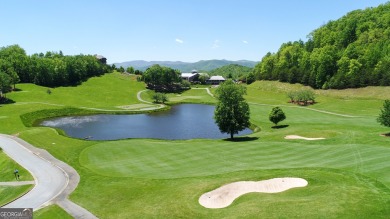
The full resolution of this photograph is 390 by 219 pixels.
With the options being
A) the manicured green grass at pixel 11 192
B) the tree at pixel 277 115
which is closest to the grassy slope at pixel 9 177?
the manicured green grass at pixel 11 192

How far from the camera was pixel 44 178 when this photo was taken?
3850 cm

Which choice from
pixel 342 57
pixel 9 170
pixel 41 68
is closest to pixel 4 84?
pixel 41 68

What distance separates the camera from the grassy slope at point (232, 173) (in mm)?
23688

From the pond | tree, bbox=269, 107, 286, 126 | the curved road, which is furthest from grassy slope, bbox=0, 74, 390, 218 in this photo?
the pond

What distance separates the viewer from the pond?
242ft

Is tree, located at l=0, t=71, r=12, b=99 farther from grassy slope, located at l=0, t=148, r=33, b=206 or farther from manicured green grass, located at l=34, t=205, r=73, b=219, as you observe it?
manicured green grass, located at l=34, t=205, r=73, b=219

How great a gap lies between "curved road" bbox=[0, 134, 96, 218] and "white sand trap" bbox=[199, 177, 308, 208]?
10.1 metres

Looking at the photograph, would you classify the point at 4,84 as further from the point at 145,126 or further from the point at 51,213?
the point at 51,213

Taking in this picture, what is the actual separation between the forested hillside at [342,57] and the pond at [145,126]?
50.7 m

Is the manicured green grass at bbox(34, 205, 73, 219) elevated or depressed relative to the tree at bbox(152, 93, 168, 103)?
depressed

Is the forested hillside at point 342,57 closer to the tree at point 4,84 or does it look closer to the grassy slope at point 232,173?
the grassy slope at point 232,173

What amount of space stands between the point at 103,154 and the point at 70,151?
6.64 metres

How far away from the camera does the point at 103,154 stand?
50438 mm

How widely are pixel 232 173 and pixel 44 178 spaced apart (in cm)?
2232
